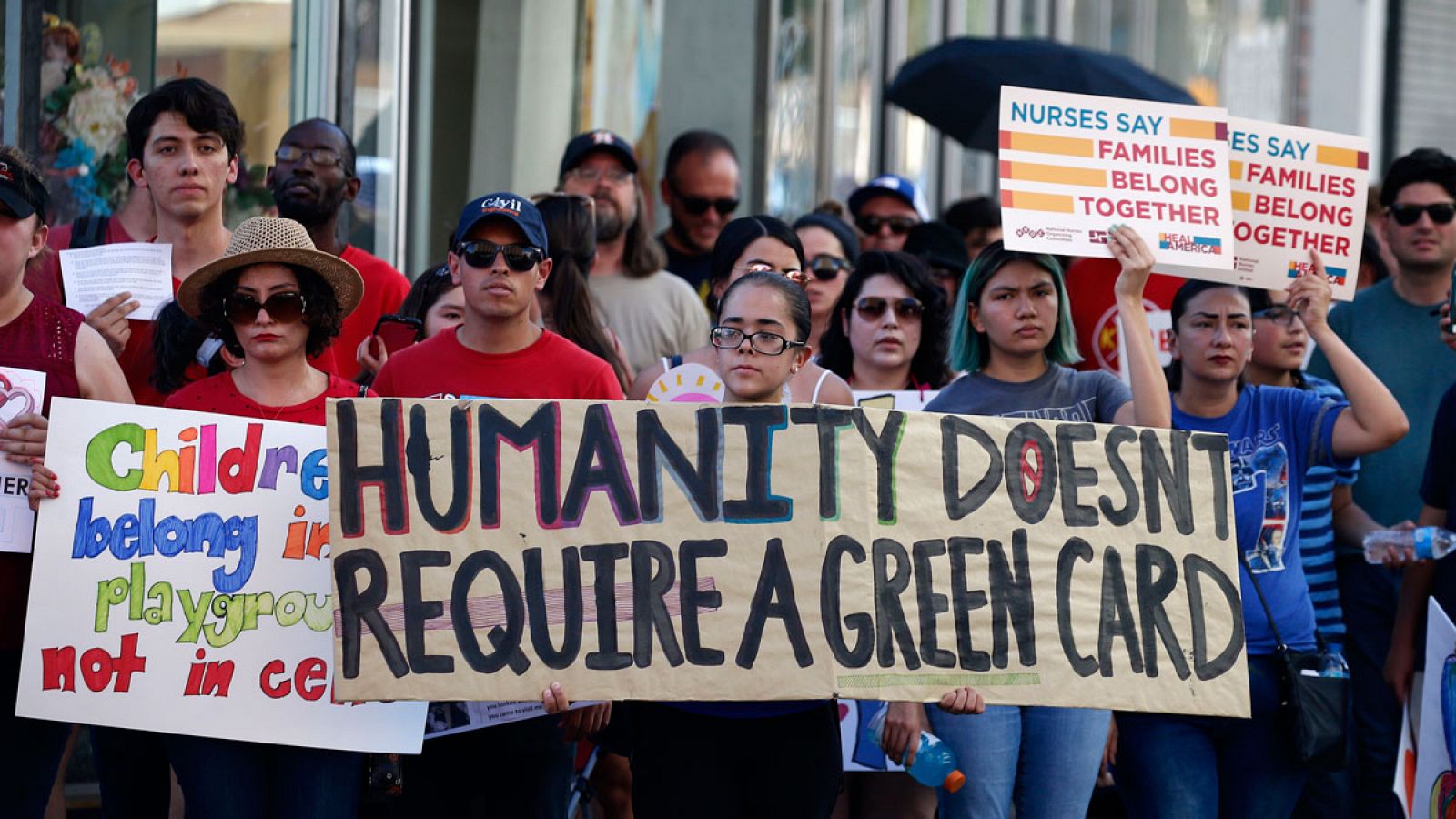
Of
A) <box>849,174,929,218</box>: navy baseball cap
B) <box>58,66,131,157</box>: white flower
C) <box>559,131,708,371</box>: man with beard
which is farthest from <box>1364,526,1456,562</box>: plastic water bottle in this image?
<box>58,66,131,157</box>: white flower

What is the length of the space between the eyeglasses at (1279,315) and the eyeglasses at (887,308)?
1.17 metres

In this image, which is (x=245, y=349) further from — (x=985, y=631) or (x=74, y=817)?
(x=74, y=817)

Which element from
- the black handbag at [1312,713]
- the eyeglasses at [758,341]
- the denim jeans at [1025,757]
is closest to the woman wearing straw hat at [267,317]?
the eyeglasses at [758,341]

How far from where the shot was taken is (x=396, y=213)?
27.8 feet

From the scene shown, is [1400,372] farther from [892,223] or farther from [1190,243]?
[892,223]

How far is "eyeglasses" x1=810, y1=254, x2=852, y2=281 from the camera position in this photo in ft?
22.4

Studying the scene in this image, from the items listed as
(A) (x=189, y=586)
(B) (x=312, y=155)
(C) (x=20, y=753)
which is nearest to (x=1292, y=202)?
(B) (x=312, y=155)

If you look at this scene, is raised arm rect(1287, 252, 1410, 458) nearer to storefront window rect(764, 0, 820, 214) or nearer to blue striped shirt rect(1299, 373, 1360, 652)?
blue striped shirt rect(1299, 373, 1360, 652)

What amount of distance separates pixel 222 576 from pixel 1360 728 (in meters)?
3.67

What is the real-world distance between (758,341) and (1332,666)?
1.83 m

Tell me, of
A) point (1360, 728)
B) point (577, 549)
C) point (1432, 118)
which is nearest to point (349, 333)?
point (577, 549)

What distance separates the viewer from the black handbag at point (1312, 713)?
16.3ft

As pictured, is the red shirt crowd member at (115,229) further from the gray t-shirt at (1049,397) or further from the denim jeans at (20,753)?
the gray t-shirt at (1049,397)

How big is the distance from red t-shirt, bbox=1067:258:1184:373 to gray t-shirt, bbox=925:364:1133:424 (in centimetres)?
197
